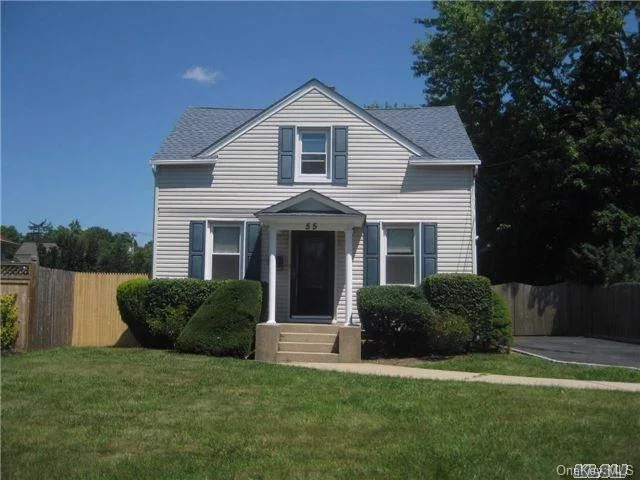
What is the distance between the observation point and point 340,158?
1741 cm

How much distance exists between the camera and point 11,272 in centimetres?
1484

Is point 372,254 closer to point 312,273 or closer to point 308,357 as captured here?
point 312,273

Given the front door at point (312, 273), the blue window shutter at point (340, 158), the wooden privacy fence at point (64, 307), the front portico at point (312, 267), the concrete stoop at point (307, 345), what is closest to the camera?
the concrete stoop at point (307, 345)

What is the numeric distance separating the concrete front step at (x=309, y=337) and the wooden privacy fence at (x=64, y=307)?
4.92 m

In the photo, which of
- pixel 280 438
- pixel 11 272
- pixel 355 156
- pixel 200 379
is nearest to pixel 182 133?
pixel 355 156

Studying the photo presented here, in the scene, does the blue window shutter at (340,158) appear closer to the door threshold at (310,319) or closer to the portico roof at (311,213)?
the portico roof at (311,213)

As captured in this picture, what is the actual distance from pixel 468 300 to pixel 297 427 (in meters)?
7.79

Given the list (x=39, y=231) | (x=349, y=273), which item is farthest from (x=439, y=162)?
(x=39, y=231)

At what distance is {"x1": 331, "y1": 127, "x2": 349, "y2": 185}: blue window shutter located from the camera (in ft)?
57.0

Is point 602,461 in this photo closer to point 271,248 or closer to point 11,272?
point 271,248

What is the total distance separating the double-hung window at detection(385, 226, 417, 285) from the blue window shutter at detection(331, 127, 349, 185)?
1.72 m

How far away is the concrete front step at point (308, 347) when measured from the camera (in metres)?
14.6

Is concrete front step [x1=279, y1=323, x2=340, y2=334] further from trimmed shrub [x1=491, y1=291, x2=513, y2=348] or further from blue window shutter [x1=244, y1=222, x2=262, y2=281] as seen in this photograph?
trimmed shrub [x1=491, y1=291, x2=513, y2=348]
